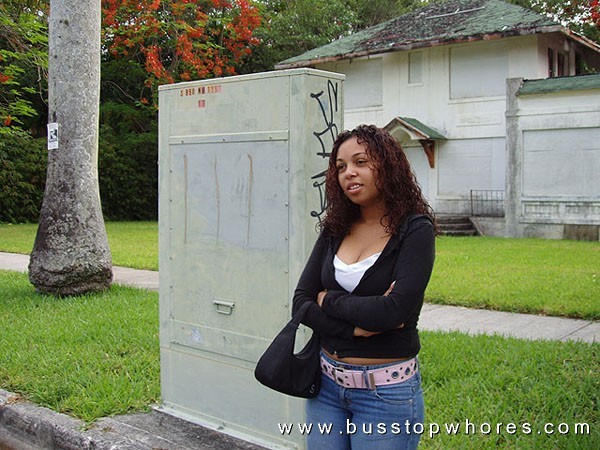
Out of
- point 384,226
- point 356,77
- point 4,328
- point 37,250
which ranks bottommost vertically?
point 4,328

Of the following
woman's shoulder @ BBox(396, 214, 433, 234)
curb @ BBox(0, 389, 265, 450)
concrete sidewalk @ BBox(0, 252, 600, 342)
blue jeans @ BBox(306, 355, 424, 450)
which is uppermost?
woman's shoulder @ BBox(396, 214, 433, 234)

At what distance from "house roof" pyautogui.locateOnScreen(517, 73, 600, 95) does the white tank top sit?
15802 mm

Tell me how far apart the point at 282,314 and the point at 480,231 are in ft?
53.7

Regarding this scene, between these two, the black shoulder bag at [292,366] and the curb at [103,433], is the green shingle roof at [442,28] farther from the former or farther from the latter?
the black shoulder bag at [292,366]

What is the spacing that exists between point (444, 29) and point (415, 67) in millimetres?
1358

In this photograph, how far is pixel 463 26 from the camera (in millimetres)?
21375

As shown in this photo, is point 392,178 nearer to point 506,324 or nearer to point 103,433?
point 103,433

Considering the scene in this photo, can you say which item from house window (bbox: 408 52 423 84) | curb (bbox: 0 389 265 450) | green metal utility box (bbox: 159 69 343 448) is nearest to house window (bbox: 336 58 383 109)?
house window (bbox: 408 52 423 84)

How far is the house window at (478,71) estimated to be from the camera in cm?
2061

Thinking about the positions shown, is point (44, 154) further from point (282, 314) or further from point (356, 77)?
point (282, 314)

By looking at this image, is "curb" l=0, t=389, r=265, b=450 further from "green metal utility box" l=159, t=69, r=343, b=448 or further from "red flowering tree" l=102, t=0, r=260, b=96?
"red flowering tree" l=102, t=0, r=260, b=96

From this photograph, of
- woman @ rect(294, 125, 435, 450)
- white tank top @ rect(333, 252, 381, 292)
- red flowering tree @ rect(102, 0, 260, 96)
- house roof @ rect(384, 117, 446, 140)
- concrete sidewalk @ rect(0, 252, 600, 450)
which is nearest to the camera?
woman @ rect(294, 125, 435, 450)

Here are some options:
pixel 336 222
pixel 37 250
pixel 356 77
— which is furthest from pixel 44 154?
pixel 336 222

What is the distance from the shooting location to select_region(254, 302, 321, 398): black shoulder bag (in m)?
2.87
